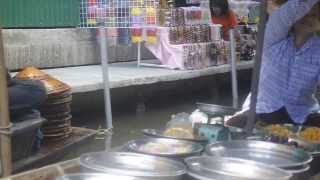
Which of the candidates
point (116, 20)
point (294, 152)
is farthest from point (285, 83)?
point (116, 20)

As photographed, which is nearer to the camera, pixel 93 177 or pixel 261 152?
pixel 93 177

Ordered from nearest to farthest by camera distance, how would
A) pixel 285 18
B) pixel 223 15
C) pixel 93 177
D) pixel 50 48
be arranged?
1. pixel 93 177
2. pixel 285 18
3. pixel 50 48
4. pixel 223 15

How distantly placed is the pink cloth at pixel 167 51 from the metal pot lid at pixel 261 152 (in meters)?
5.33

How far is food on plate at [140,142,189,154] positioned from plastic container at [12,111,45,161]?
1532mm

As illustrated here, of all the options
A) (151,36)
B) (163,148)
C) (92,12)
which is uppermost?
(92,12)

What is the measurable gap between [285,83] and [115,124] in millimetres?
4196

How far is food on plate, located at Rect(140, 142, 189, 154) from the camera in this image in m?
2.10

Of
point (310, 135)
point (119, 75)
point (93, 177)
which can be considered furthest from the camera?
point (119, 75)

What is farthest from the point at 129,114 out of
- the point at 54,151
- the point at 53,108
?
the point at 54,151

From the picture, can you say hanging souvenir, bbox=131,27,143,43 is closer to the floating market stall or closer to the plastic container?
the plastic container

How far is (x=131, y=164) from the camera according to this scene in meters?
1.92

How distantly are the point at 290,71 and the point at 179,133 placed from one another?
1107 mm

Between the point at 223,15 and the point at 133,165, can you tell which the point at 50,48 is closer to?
the point at 223,15

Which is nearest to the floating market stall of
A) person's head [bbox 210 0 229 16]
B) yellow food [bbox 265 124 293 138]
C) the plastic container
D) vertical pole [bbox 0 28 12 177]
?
yellow food [bbox 265 124 293 138]
